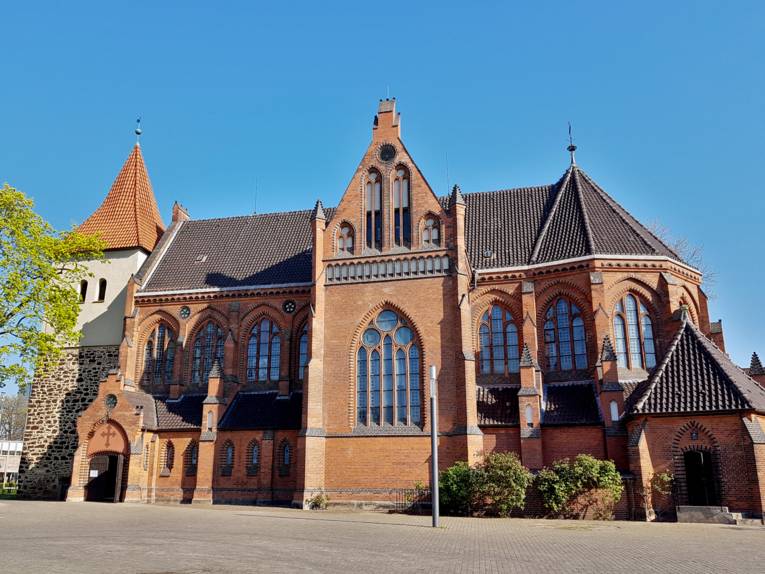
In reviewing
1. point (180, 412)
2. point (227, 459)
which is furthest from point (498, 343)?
point (180, 412)

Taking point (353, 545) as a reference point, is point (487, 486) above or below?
above

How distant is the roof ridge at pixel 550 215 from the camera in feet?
116

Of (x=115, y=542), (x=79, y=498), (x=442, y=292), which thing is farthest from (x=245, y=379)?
(x=115, y=542)

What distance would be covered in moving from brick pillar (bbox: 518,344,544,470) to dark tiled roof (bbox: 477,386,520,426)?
705 mm

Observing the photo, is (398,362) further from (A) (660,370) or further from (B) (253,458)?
(A) (660,370)

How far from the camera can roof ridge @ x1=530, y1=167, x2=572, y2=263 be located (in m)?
35.3

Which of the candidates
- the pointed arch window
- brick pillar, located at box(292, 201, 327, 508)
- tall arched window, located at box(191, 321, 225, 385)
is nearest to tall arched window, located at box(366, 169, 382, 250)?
the pointed arch window

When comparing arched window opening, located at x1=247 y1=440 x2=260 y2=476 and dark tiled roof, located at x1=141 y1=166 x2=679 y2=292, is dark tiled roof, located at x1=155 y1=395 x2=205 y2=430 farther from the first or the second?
dark tiled roof, located at x1=141 y1=166 x2=679 y2=292

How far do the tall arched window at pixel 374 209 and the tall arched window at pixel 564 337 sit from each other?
9320 millimetres

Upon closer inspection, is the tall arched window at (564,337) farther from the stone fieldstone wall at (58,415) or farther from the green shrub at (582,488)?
the stone fieldstone wall at (58,415)

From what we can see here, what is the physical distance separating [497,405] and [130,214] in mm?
27660

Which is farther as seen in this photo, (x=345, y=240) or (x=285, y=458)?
(x=345, y=240)

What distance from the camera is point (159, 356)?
129 feet

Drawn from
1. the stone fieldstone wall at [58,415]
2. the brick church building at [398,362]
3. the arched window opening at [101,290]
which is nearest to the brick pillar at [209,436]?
A: the brick church building at [398,362]
